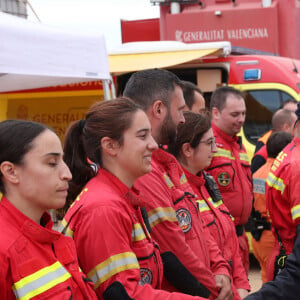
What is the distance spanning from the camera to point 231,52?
9547mm

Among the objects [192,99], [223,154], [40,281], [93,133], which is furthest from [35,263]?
[223,154]

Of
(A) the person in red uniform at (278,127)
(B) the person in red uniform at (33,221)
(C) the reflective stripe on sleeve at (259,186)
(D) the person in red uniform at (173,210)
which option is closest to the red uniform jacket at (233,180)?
(C) the reflective stripe on sleeve at (259,186)

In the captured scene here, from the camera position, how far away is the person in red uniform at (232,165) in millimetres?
5457

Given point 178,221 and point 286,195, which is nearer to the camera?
point 178,221

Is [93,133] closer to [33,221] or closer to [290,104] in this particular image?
[33,221]

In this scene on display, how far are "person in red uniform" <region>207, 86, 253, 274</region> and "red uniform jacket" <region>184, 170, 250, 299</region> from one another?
996 mm

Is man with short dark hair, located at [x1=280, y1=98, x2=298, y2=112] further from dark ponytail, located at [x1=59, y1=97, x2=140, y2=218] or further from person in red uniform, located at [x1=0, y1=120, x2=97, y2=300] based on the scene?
person in red uniform, located at [x1=0, y1=120, x2=97, y2=300]

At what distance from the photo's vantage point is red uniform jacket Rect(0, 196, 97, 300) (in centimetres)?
238

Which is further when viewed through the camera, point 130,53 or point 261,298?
point 130,53

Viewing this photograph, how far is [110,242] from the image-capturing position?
2.73 meters

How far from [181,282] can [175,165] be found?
0.67 m

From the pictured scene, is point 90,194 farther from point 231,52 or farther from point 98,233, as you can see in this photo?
point 231,52

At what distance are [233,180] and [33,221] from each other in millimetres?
3182

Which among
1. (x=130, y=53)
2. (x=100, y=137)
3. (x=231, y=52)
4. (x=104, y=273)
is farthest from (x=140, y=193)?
(x=231, y=52)
